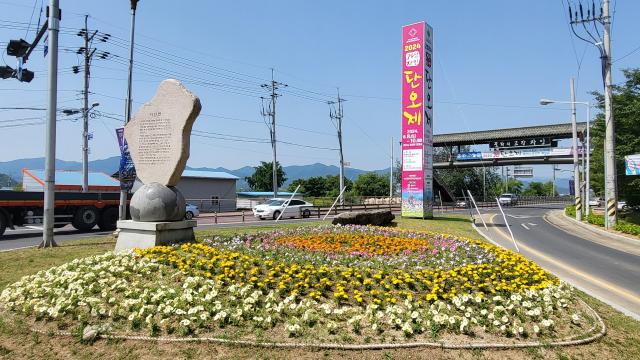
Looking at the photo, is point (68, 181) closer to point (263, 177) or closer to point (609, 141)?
point (263, 177)

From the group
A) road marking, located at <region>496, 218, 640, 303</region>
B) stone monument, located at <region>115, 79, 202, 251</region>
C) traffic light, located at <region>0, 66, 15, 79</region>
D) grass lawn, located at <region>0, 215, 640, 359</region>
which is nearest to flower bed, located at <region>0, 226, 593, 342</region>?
grass lawn, located at <region>0, 215, 640, 359</region>

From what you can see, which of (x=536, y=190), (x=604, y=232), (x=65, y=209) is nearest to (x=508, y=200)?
(x=604, y=232)

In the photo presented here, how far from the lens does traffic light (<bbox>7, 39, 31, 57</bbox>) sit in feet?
41.8

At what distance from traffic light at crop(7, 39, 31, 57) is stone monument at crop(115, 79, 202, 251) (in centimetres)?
598

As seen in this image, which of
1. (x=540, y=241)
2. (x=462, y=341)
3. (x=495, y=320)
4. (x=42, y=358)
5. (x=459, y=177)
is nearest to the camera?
(x=42, y=358)

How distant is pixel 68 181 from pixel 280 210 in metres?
22.0

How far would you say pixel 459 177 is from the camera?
229 ft

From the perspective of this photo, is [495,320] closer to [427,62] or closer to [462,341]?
[462,341]

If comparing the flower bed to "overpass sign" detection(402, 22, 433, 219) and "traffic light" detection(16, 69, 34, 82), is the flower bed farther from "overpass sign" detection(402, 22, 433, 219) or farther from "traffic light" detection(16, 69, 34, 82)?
"overpass sign" detection(402, 22, 433, 219)

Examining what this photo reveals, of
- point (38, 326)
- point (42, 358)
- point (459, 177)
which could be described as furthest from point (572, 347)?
point (459, 177)

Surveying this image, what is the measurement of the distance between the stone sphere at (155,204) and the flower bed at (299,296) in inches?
48.0

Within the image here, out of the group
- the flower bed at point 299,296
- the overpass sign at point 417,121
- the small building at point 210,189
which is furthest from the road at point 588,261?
the small building at point 210,189

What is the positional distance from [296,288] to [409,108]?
61.7 feet

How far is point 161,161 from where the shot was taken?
9.58 meters
